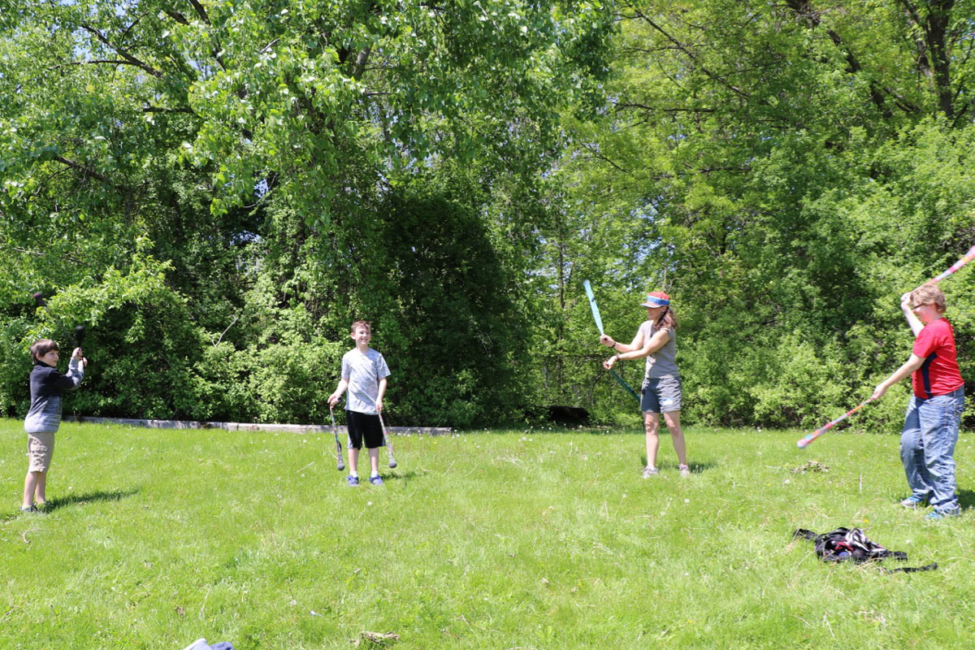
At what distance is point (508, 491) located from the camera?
753 cm

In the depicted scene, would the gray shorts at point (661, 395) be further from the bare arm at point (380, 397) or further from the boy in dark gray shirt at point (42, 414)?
the boy in dark gray shirt at point (42, 414)

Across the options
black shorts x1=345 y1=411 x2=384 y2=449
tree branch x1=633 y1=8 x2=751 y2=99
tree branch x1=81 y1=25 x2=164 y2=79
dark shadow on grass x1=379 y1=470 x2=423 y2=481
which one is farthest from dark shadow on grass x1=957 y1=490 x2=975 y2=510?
tree branch x1=81 y1=25 x2=164 y2=79

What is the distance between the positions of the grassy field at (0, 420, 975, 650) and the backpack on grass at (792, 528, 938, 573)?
16 cm

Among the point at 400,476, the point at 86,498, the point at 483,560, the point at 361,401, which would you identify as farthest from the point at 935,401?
the point at 86,498

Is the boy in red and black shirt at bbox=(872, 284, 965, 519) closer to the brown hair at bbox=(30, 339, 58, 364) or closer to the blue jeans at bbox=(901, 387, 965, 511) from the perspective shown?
the blue jeans at bbox=(901, 387, 965, 511)

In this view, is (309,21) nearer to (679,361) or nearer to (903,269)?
(679,361)

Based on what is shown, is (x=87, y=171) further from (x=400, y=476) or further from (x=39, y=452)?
(x=400, y=476)

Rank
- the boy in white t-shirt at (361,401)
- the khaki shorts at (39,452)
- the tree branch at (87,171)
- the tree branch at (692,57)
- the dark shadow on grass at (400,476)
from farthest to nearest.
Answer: the tree branch at (692,57) → the tree branch at (87,171) → the dark shadow on grass at (400,476) → the boy in white t-shirt at (361,401) → the khaki shorts at (39,452)

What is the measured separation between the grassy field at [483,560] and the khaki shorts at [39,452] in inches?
19.1

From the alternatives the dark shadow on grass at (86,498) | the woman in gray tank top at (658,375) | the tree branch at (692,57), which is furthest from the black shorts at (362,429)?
the tree branch at (692,57)

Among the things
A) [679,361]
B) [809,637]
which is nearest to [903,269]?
[679,361]

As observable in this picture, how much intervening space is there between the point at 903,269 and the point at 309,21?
42.0 feet

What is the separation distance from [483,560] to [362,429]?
305 centimetres

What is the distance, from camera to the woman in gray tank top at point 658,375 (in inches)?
302
